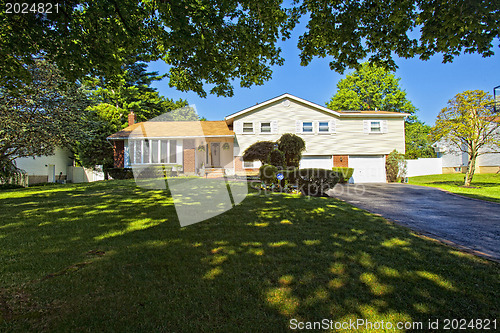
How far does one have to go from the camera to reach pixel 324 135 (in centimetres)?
2103

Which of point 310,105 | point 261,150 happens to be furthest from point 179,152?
point 310,105

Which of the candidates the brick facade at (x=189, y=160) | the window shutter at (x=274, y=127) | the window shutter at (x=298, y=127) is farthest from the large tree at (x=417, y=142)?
the brick facade at (x=189, y=160)

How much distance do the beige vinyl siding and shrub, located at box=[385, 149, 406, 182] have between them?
951 millimetres

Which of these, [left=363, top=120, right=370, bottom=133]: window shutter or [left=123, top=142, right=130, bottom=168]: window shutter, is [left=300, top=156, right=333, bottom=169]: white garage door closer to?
[left=363, top=120, right=370, bottom=133]: window shutter

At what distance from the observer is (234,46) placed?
24.5 ft

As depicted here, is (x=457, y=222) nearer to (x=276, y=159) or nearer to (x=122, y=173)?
(x=276, y=159)

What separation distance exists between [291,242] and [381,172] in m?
19.9

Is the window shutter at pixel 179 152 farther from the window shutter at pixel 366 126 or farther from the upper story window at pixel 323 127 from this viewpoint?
the window shutter at pixel 366 126

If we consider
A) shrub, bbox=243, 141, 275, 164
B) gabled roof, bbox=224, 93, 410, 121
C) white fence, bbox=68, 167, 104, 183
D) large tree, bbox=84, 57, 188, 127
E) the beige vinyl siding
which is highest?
large tree, bbox=84, 57, 188, 127

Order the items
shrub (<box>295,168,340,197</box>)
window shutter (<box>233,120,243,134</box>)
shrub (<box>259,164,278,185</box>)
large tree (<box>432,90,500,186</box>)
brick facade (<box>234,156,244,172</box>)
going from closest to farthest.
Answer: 1. shrub (<box>295,168,340,197</box>)
2. shrub (<box>259,164,278,185</box>)
3. large tree (<box>432,90,500,186</box>)
4. brick facade (<box>234,156,244,172</box>)
5. window shutter (<box>233,120,243,134</box>)

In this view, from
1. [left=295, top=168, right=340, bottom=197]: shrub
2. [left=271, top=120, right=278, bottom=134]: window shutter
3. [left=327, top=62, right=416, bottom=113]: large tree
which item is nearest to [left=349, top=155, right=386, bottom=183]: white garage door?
[left=271, top=120, right=278, bottom=134]: window shutter

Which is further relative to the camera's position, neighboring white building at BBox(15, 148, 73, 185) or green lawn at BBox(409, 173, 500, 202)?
neighboring white building at BBox(15, 148, 73, 185)

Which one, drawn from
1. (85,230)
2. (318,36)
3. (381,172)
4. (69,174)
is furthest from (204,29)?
(69,174)

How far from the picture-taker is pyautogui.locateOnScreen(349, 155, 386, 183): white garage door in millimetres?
20984
